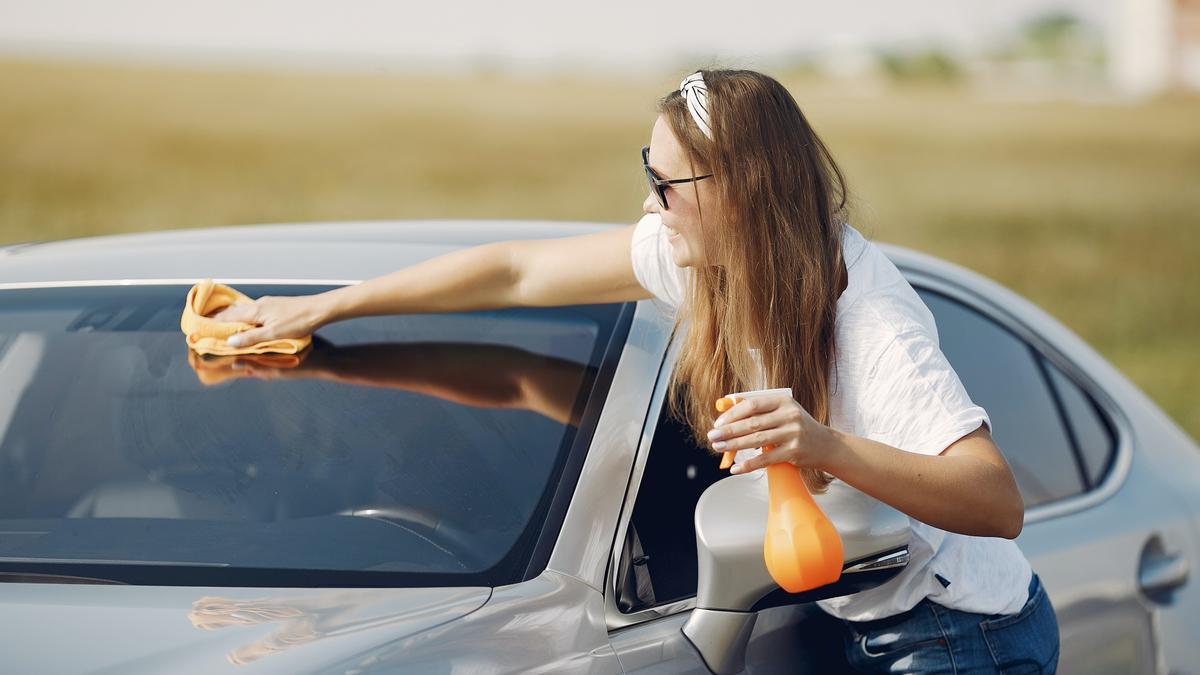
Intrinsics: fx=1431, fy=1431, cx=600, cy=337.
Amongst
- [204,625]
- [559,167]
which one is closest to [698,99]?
[204,625]

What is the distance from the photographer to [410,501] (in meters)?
2.01

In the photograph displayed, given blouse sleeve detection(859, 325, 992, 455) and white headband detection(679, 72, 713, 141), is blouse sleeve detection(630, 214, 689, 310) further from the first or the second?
blouse sleeve detection(859, 325, 992, 455)

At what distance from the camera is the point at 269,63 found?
151 ft

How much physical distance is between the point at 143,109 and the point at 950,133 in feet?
66.1

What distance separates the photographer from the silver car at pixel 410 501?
5.70 ft

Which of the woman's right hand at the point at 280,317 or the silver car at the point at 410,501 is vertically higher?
the woman's right hand at the point at 280,317

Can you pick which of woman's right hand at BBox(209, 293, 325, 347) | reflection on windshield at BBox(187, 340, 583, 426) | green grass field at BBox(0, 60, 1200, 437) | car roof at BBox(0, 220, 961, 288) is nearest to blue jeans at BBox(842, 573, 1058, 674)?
reflection on windshield at BBox(187, 340, 583, 426)

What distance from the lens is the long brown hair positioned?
6.25 feet

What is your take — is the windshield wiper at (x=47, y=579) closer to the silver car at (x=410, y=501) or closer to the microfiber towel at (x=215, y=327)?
the silver car at (x=410, y=501)

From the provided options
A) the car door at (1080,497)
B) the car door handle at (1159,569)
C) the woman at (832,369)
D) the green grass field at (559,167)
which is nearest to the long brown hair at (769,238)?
the woman at (832,369)

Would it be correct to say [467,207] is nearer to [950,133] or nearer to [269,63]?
[950,133]

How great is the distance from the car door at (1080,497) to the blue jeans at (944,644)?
1.45 feet

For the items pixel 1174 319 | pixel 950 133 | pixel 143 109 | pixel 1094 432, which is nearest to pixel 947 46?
pixel 950 133

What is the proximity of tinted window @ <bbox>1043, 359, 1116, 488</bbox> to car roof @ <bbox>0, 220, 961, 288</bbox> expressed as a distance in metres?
0.38
